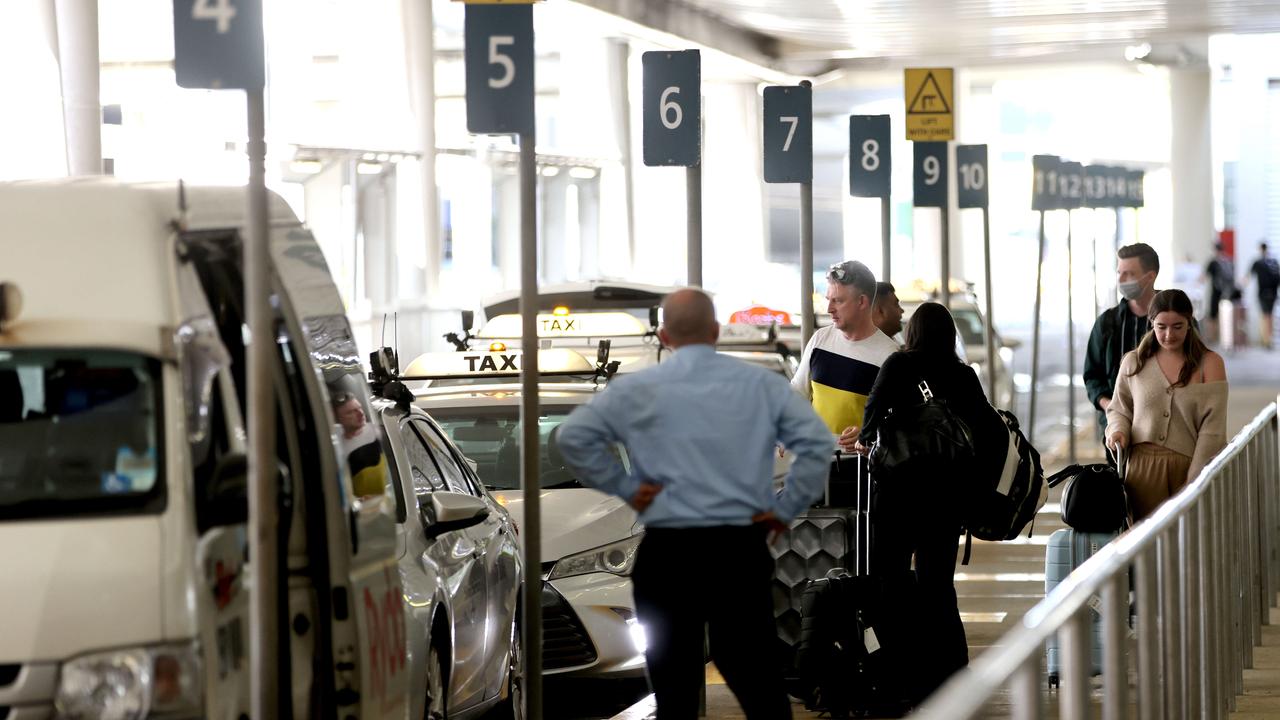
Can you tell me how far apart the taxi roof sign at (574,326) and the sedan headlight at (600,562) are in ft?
14.4

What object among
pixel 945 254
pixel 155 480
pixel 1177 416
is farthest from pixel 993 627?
pixel 155 480

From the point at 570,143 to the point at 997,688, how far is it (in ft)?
100.0

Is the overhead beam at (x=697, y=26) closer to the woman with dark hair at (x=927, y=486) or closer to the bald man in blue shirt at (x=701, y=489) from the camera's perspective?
the woman with dark hair at (x=927, y=486)

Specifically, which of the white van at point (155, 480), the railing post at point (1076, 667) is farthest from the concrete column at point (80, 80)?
the railing post at point (1076, 667)

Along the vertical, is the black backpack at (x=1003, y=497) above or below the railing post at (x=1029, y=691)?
below

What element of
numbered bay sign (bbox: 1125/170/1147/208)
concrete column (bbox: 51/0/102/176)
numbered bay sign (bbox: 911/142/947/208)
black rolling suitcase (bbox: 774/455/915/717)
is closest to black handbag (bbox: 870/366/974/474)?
black rolling suitcase (bbox: 774/455/915/717)

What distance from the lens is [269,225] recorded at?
20.3ft

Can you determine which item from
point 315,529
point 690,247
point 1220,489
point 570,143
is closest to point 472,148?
point 570,143

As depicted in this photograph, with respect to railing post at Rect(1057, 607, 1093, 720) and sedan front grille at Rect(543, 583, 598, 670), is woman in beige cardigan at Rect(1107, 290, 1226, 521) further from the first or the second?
railing post at Rect(1057, 607, 1093, 720)

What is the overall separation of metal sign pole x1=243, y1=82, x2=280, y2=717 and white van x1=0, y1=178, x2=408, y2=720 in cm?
5

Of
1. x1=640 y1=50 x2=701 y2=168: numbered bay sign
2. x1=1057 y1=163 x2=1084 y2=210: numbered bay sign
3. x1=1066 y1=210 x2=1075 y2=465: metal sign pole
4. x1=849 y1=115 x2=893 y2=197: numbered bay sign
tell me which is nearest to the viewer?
x1=640 y1=50 x2=701 y2=168: numbered bay sign

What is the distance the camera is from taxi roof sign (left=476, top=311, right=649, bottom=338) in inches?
562

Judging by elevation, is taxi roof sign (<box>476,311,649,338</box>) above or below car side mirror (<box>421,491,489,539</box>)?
above

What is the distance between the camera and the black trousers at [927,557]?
843 cm
